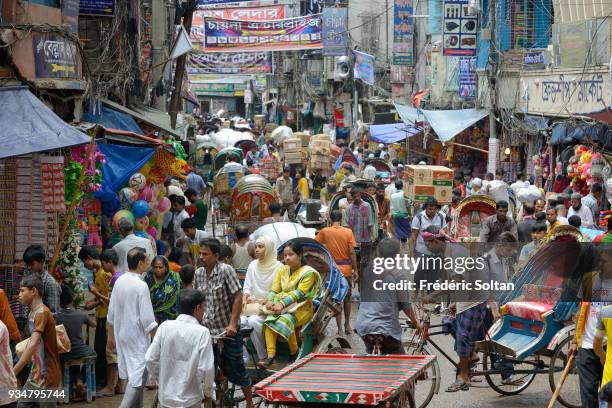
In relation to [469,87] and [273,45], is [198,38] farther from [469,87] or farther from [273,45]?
[469,87]

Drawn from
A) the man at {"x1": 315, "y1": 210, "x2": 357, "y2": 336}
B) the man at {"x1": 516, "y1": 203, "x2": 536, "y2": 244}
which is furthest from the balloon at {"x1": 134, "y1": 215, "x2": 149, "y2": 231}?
the man at {"x1": 516, "y1": 203, "x2": 536, "y2": 244}

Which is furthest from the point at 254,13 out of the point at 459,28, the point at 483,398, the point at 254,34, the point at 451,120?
the point at 483,398

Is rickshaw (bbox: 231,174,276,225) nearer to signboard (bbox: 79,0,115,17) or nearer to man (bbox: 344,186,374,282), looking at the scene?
man (bbox: 344,186,374,282)

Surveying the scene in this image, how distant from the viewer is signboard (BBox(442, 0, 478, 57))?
28.4m

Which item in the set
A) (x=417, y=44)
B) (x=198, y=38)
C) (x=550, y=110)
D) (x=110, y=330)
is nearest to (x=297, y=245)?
(x=110, y=330)

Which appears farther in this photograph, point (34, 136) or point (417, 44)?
point (417, 44)

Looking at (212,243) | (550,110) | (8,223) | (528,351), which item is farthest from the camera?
(550,110)

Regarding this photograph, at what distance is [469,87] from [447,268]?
21.3 meters

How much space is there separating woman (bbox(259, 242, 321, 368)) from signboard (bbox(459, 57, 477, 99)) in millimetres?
21279

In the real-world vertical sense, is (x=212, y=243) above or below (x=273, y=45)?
below

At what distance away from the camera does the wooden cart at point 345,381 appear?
24.0 ft

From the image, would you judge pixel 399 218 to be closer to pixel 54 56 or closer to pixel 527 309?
pixel 54 56

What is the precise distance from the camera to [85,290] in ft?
42.6

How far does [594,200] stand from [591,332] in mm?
9583
